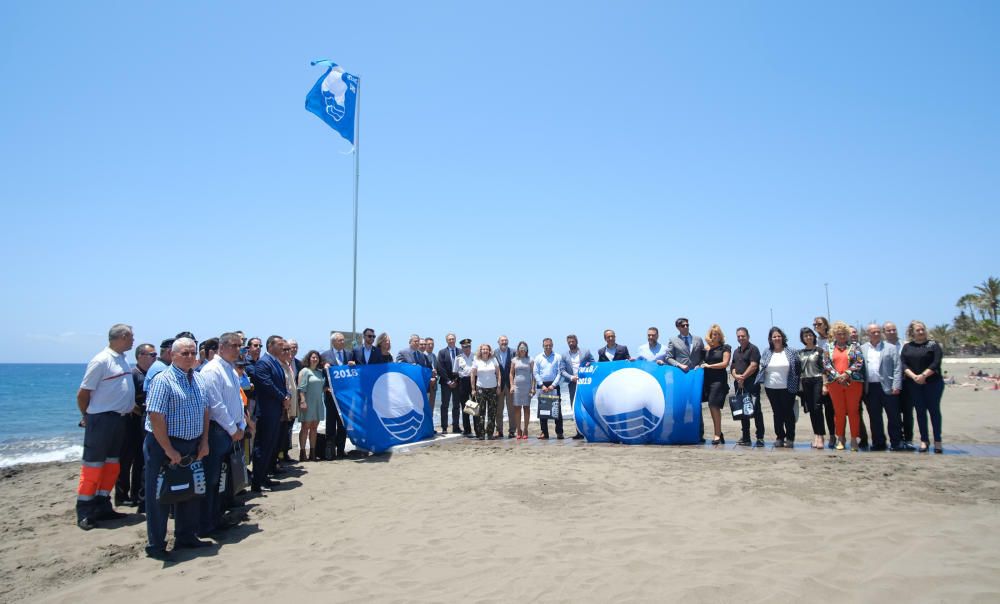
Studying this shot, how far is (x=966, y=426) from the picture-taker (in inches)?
491

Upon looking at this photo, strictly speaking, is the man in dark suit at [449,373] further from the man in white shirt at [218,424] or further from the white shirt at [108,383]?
the white shirt at [108,383]

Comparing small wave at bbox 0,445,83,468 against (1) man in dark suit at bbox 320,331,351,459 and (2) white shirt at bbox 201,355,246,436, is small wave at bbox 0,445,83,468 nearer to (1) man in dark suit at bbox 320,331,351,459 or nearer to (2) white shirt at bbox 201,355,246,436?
(1) man in dark suit at bbox 320,331,351,459

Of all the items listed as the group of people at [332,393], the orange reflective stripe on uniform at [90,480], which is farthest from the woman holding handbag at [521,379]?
the orange reflective stripe on uniform at [90,480]

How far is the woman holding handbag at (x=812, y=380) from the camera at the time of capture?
8.05 meters

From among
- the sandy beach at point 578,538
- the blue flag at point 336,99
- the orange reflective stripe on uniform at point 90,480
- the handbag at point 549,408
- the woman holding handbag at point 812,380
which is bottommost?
the sandy beach at point 578,538

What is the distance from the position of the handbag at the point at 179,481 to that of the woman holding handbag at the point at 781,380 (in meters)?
7.38

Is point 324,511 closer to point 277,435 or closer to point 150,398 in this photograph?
point 277,435

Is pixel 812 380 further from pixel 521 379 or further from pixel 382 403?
pixel 382 403

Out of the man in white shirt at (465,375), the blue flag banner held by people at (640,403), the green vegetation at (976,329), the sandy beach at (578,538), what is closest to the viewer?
the sandy beach at (578,538)

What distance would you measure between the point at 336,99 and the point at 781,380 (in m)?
10.9

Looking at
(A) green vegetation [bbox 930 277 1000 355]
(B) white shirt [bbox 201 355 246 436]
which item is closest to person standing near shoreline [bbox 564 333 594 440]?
(B) white shirt [bbox 201 355 246 436]

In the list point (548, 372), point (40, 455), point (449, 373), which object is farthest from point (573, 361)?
point (40, 455)

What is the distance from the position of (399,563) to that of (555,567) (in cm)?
115

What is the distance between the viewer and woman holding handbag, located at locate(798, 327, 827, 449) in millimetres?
8047
